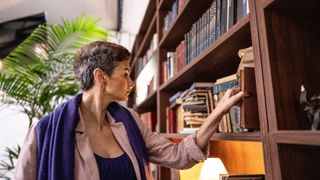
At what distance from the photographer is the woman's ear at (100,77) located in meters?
1.11

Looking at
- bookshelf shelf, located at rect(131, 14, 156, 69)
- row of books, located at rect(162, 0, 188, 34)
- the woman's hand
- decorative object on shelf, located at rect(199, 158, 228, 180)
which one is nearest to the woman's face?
the woman's hand

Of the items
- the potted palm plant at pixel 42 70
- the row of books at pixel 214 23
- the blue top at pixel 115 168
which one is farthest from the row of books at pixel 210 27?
the potted palm plant at pixel 42 70

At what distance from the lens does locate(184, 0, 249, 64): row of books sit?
3.09 ft

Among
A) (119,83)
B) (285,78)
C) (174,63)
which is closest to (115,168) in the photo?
(119,83)

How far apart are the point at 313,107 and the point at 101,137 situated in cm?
84

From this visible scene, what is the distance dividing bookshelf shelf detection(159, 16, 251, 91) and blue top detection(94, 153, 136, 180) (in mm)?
545

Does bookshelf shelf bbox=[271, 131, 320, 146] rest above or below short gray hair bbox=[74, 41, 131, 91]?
below

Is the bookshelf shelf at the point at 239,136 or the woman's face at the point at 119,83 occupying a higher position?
the woman's face at the point at 119,83

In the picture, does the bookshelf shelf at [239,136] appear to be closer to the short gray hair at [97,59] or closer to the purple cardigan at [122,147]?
the purple cardigan at [122,147]

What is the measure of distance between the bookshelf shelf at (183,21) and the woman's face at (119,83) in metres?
0.53

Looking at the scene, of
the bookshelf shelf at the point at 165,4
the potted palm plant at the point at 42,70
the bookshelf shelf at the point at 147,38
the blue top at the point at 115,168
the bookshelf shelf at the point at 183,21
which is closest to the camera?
the blue top at the point at 115,168

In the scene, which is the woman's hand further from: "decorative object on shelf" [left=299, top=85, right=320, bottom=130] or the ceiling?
the ceiling

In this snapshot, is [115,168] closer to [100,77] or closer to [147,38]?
[100,77]

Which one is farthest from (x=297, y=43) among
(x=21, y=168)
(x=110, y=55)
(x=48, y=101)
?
(x=48, y=101)
